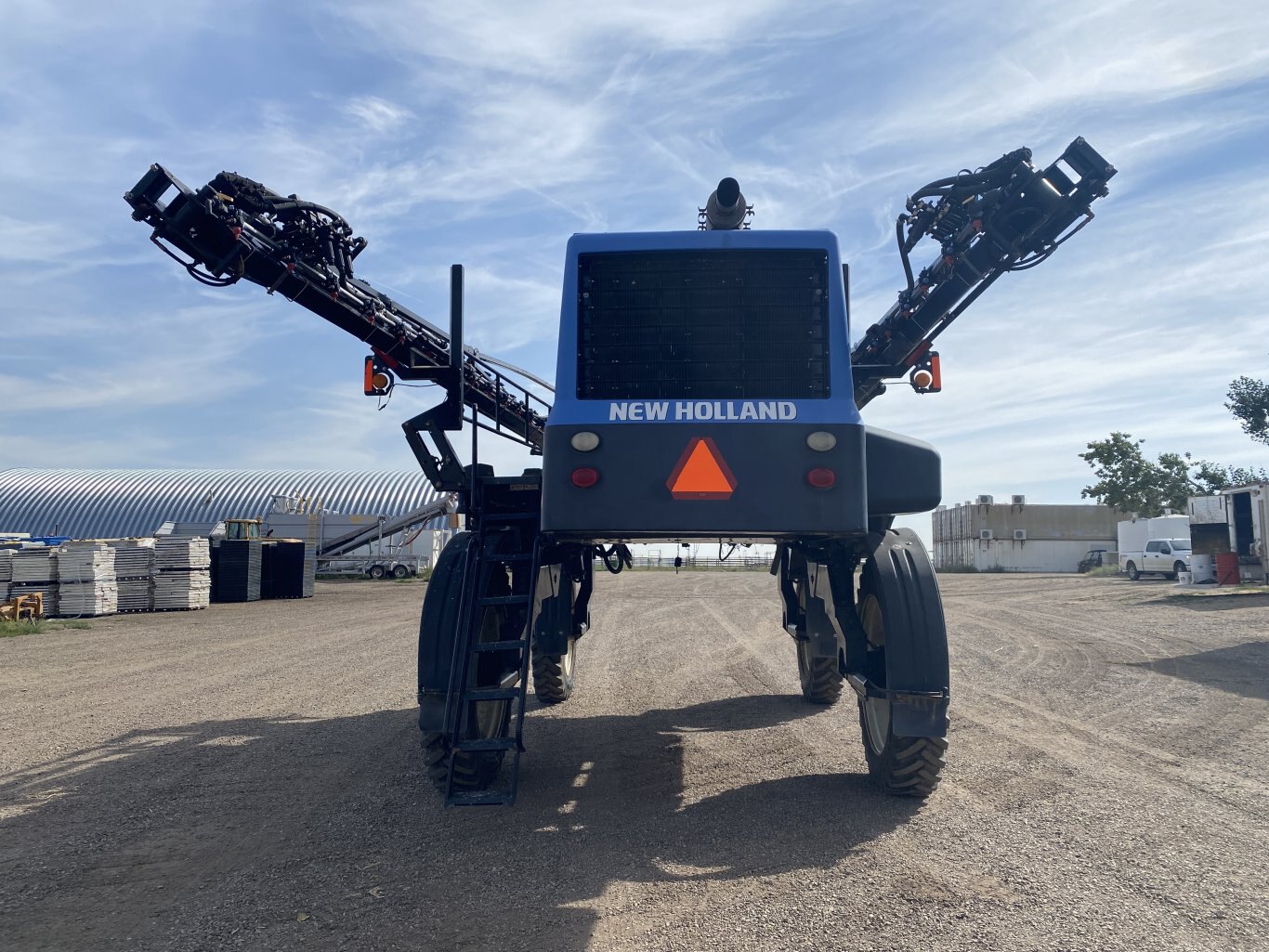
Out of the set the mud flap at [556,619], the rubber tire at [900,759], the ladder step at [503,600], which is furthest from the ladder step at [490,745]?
the mud flap at [556,619]

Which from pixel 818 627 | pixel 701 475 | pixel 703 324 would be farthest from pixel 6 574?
pixel 701 475

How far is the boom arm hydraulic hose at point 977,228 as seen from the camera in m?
8.48

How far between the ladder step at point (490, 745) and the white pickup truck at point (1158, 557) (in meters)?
35.5

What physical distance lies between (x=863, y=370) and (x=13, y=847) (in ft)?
22.4

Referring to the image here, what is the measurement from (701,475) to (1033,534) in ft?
197

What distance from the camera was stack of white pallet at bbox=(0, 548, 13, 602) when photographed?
21281 mm

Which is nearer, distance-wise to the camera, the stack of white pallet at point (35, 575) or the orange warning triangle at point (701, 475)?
the orange warning triangle at point (701, 475)

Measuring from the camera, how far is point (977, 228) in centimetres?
858

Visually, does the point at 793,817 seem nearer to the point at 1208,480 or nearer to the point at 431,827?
the point at 431,827

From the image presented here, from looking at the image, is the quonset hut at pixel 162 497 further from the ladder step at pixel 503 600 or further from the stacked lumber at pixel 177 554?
the ladder step at pixel 503 600

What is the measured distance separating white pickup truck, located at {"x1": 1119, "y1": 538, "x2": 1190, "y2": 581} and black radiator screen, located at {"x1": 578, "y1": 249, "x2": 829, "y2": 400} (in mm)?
34375

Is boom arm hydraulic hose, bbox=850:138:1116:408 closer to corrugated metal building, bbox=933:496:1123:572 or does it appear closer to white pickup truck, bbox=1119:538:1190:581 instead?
white pickup truck, bbox=1119:538:1190:581

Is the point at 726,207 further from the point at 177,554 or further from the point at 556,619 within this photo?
the point at 177,554

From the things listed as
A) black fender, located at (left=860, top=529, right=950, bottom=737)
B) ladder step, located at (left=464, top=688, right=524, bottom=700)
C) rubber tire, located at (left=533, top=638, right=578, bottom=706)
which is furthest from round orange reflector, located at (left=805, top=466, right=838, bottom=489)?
rubber tire, located at (left=533, top=638, right=578, bottom=706)
